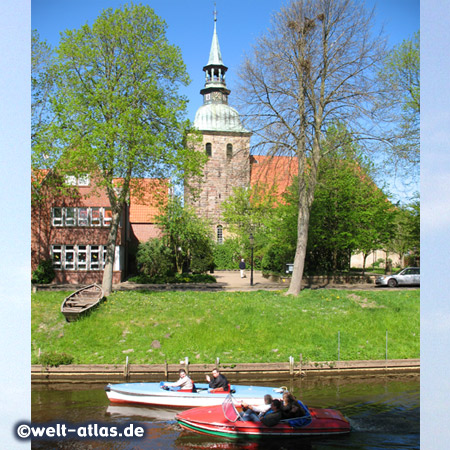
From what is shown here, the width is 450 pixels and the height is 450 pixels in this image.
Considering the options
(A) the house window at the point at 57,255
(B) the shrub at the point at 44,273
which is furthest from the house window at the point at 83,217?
(B) the shrub at the point at 44,273

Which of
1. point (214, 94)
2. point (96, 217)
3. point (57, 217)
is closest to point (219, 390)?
point (96, 217)

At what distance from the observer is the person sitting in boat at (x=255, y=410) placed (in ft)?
37.7

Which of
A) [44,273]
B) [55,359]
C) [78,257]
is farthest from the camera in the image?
[78,257]

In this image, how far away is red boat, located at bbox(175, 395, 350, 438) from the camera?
36.9ft

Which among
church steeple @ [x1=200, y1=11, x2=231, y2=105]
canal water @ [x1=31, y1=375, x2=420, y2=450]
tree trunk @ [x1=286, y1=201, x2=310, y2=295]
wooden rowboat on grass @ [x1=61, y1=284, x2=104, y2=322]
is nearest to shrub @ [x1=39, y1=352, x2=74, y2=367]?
canal water @ [x1=31, y1=375, x2=420, y2=450]

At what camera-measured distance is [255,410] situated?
11.7m

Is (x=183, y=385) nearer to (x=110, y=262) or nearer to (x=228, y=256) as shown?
(x=110, y=262)

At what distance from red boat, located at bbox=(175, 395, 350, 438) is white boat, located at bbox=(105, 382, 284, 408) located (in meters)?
1.16

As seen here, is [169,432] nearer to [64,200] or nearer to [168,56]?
[168,56]

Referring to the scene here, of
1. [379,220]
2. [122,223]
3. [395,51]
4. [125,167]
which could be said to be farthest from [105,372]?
[379,220]

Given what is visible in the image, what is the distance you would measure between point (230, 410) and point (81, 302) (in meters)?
10.6

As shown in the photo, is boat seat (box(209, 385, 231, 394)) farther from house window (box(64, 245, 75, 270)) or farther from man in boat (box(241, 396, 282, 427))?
house window (box(64, 245, 75, 270))

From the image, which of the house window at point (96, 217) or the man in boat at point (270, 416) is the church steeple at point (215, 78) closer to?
the house window at point (96, 217)

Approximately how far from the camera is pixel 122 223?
30.2m
